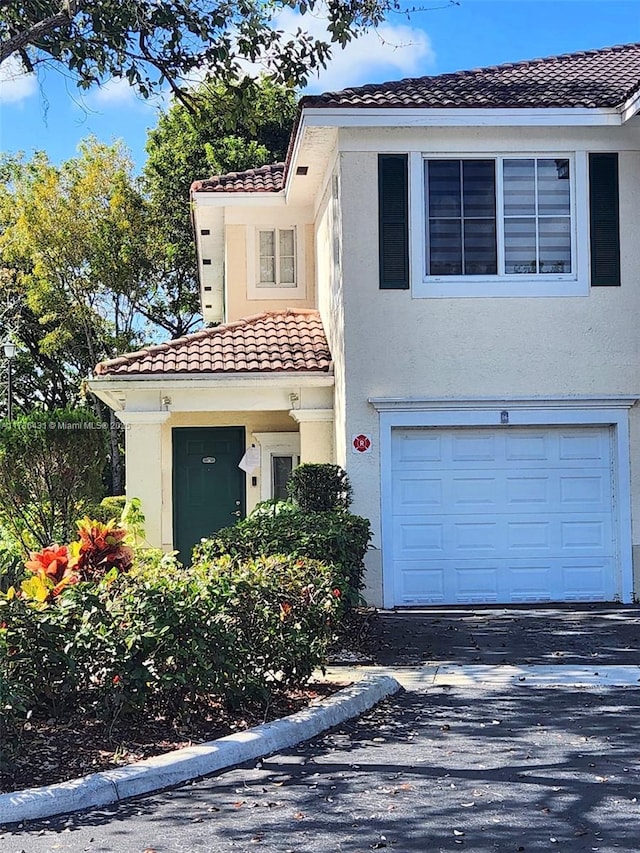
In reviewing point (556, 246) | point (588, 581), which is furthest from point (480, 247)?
point (588, 581)

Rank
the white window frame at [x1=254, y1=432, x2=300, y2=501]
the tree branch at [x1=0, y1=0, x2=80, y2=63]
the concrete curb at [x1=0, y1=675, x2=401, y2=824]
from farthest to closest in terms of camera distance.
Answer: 1. the white window frame at [x1=254, y1=432, x2=300, y2=501]
2. the tree branch at [x1=0, y1=0, x2=80, y2=63]
3. the concrete curb at [x1=0, y1=675, x2=401, y2=824]

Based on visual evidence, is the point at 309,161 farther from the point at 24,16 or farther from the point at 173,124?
the point at 173,124

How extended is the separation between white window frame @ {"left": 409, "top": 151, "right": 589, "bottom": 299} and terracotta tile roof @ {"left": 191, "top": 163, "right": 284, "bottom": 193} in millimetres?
4748

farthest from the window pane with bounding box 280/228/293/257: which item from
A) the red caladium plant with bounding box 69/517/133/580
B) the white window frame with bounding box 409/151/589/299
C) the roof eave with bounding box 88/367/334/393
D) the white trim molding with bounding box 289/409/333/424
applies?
Result: the red caladium plant with bounding box 69/517/133/580

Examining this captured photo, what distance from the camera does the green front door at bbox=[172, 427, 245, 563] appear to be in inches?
672

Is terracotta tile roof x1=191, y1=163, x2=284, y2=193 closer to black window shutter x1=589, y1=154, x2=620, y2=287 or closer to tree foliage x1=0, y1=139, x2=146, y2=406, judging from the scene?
black window shutter x1=589, y1=154, x2=620, y2=287

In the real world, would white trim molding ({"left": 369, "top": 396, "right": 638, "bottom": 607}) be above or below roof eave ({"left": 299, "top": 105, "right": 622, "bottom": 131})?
below

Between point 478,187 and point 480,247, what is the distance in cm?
74

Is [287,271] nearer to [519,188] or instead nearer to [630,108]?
[519,188]

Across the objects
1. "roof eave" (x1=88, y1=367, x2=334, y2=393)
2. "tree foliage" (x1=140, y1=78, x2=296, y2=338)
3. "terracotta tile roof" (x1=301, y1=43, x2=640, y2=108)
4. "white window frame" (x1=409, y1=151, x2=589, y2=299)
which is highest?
"tree foliage" (x1=140, y1=78, x2=296, y2=338)

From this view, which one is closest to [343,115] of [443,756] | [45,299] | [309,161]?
[309,161]

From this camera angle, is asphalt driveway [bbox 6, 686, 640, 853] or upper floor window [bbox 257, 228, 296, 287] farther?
upper floor window [bbox 257, 228, 296, 287]

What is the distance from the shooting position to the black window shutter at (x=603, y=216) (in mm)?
13852

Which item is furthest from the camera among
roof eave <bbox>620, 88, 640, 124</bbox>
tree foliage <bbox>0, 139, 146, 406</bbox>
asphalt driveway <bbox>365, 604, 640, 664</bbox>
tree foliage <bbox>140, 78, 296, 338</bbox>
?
tree foliage <bbox>140, 78, 296, 338</bbox>
